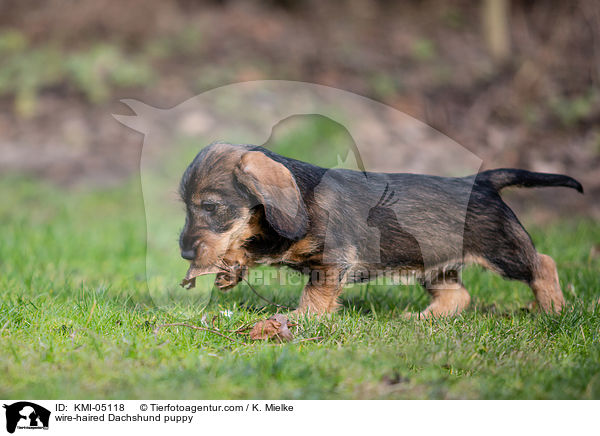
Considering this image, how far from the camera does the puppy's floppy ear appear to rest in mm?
3434

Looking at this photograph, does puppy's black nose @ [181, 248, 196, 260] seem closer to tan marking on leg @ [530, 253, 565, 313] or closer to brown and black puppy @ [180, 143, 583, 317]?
brown and black puppy @ [180, 143, 583, 317]

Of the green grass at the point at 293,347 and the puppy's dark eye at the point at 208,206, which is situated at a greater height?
the puppy's dark eye at the point at 208,206

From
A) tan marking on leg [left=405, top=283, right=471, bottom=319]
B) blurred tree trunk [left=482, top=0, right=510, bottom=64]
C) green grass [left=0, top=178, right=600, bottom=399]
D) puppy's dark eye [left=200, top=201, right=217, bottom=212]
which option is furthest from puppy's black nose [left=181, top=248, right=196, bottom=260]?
blurred tree trunk [left=482, top=0, right=510, bottom=64]

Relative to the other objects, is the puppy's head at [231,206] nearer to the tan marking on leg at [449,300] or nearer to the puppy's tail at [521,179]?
the tan marking on leg at [449,300]

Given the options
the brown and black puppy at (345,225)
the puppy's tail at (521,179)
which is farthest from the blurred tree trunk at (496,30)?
the brown and black puppy at (345,225)

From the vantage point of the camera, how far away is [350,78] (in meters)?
10.3

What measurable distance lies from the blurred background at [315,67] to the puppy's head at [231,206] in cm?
493

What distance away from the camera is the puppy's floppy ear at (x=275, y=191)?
3434 mm

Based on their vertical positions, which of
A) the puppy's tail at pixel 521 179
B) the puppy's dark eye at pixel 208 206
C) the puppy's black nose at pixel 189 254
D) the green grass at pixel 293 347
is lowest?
the green grass at pixel 293 347

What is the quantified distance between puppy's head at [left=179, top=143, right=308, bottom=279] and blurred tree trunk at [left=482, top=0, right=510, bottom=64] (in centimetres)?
849

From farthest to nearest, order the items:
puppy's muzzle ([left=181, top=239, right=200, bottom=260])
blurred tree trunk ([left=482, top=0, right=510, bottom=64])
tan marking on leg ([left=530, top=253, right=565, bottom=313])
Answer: blurred tree trunk ([left=482, top=0, right=510, bottom=64])
tan marking on leg ([left=530, top=253, right=565, bottom=313])
puppy's muzzle ([left=181, top=239, right=200, bottom=260])
